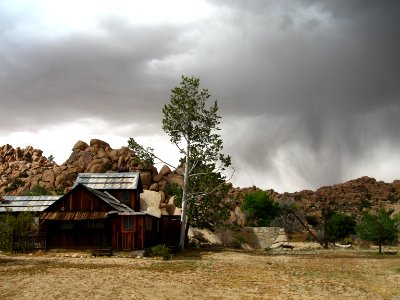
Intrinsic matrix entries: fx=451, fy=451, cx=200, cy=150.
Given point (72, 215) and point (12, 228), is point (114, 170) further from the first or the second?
point (72, 215)

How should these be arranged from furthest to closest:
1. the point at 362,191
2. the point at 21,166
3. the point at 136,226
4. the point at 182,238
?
the point at 362,191 → the point at 21,166 → the point at 182,238 → the point at 136,226

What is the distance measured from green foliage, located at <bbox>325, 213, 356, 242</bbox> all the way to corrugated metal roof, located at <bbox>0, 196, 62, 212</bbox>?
4183cm

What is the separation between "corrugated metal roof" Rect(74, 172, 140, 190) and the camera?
4338cm

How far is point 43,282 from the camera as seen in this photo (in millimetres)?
19312

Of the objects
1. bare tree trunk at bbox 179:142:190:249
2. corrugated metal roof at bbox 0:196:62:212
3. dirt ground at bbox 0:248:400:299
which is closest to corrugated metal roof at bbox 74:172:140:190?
corrugated metal roof at bbox 0:196:62:212

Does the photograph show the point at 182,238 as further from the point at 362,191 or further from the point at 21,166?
the point at 362,191

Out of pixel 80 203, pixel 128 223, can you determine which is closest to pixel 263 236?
pixel 128 223

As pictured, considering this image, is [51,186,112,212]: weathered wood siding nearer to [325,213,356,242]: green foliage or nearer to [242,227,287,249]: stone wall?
[242,227,287,249]: stone wall

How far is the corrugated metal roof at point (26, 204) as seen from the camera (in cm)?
4462

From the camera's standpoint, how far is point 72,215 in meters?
35.5

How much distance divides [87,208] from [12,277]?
14.9 m

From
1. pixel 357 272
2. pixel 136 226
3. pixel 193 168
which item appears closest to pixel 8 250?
pixel 136 226

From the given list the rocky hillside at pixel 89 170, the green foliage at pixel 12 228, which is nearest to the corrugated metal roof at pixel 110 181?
the green foliage at pixel 12 228

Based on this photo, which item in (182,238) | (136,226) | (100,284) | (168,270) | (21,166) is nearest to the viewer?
(100,284)
